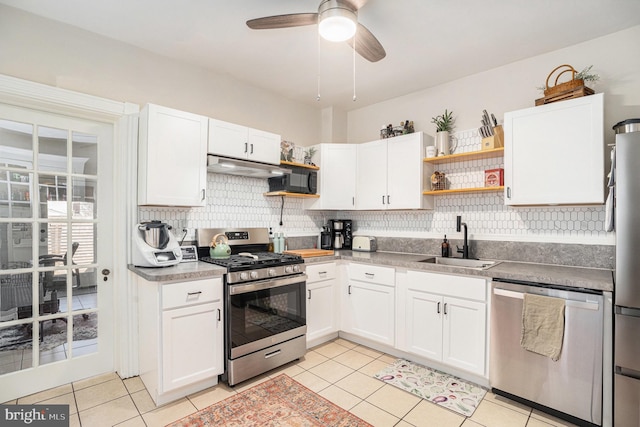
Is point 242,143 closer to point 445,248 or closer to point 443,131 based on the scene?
point 443,131

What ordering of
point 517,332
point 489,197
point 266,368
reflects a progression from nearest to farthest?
1. point 517,332
2. point 266,368
3. point 489,197

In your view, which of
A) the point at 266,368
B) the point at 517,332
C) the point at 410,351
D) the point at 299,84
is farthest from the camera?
the point at 299,84

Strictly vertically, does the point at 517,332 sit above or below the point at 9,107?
below

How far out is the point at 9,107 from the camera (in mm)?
2260

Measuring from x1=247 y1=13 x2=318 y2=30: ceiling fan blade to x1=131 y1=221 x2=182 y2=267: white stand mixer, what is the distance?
5.34 ft

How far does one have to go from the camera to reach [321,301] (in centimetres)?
325

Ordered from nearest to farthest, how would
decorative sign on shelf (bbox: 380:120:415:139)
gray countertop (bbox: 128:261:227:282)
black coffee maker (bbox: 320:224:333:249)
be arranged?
gray countertop (bbox: 128:261:227:282) → decorative sign on shelf (bbox: 380:120:415:139) → black coffee maker (bbox: 320:224:333:249)

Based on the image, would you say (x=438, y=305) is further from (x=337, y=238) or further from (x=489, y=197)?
(x=337, y=238)

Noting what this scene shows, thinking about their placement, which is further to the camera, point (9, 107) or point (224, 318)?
point (224, 318)

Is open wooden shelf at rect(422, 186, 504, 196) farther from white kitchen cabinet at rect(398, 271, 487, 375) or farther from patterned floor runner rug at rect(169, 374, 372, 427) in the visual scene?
patterned floor runner rug at rect(169, 374, 372, 427)

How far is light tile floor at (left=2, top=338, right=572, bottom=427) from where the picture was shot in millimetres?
2082

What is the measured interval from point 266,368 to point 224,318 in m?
0.58

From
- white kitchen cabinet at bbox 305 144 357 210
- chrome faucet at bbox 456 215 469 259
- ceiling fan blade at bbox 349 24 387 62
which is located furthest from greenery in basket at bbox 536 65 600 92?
white kitchen cabinet at bbox 305 144 357 210

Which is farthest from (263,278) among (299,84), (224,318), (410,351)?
(299,84)
